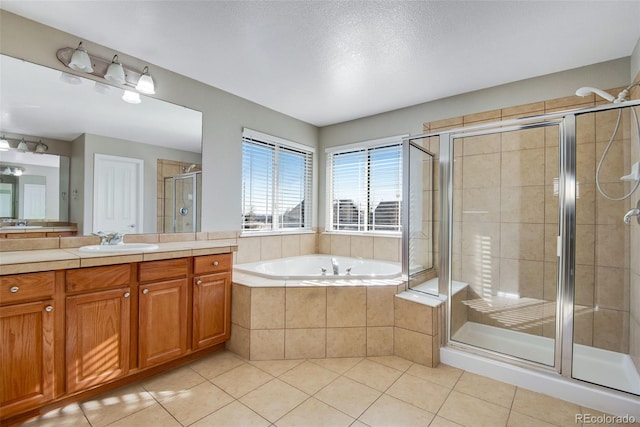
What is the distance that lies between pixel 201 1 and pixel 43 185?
1593mm

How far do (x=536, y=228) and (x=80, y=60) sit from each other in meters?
3.49

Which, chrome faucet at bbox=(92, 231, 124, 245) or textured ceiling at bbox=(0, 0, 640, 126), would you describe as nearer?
textured ceiling at bbox=(0, 0, 640, 126)

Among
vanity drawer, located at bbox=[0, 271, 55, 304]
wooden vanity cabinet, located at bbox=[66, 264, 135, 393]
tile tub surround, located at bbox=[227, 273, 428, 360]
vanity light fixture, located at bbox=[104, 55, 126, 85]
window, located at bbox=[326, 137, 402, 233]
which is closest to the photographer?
vanity drawer, located at bbox=[0, 271, 55, 304]

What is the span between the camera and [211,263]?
2320 millimetres

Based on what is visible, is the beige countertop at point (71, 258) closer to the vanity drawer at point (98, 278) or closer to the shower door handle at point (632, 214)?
the vanity drawer at point (98, 278)

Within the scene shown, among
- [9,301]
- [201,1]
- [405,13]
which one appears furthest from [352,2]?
[9,301]

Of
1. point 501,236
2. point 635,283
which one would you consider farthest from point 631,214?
point 501,236

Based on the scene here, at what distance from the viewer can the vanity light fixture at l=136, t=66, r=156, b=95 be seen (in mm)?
2309

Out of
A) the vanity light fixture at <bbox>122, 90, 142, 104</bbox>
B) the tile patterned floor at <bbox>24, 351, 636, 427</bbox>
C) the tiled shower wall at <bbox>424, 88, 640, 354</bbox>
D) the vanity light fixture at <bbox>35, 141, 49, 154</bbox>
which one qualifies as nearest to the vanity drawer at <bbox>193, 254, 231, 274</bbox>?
the tile patterned floor at <bbox>24, 351, 636, 427</bbox>

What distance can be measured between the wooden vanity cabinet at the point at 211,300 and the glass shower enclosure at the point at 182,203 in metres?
0.55

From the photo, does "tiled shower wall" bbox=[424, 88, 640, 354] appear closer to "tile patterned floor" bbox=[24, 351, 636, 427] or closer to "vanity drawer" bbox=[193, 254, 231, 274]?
"tile patterned floor" bbox=[24, 351, 636, 427]

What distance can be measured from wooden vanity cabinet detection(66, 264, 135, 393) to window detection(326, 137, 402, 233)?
2.56 m

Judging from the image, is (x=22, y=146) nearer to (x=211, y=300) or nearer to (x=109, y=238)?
(x=109, y=238)

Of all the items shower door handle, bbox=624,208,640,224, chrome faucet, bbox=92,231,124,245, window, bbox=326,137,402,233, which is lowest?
chrome faucet, bbox=92,231,124,245
